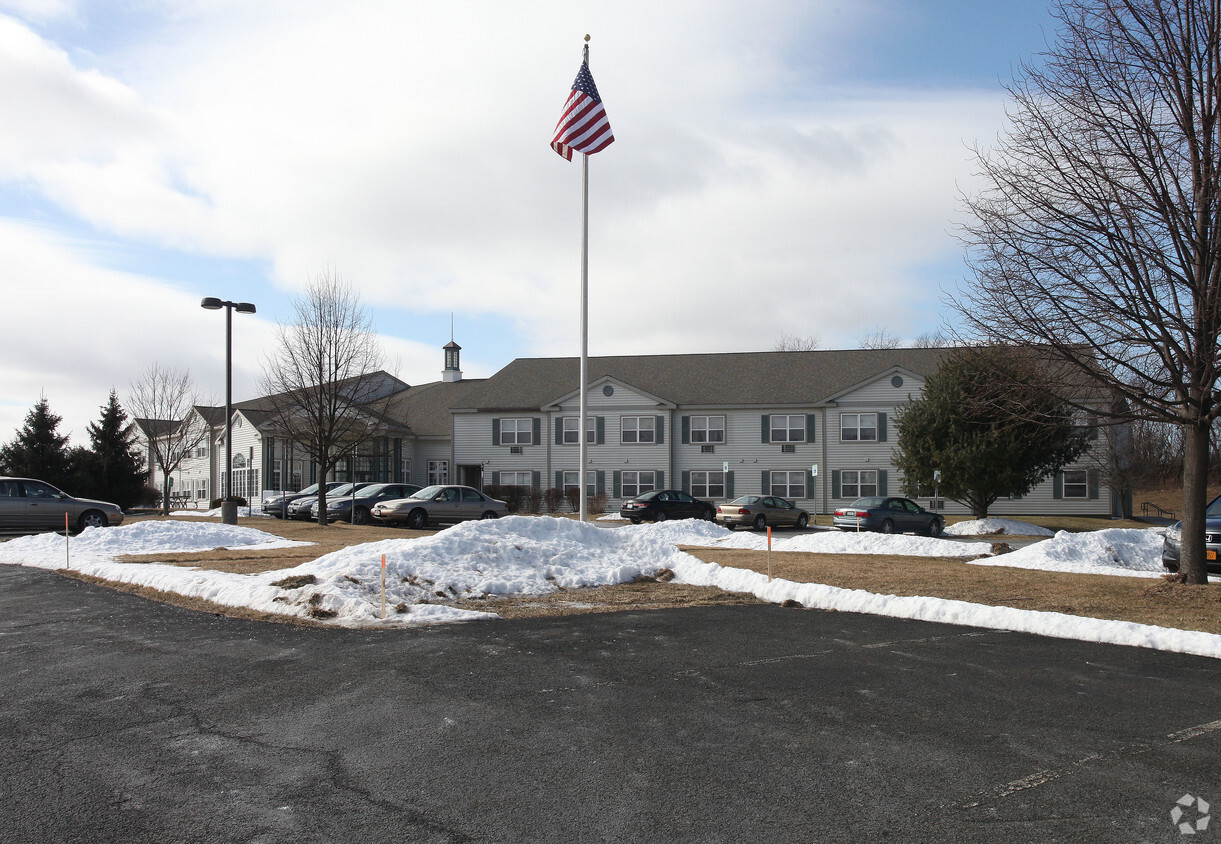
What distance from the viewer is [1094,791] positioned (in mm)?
5008

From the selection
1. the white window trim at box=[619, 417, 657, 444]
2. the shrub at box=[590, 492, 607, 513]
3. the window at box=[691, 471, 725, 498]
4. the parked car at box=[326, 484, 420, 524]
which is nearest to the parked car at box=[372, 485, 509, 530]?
the parked car at box=[326, 484, 420, 524]

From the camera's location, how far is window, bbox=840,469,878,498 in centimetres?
4416

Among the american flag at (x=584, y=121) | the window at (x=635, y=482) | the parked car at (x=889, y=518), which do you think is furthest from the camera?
the window at (x=635, y=482)

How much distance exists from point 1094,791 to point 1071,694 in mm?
2496

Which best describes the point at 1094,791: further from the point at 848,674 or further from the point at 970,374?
the point at 970,374

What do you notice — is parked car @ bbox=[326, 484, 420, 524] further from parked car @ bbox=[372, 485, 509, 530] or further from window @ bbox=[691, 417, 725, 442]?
window @ bbox=[691, 417, 725, 442]

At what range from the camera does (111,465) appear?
40.8m

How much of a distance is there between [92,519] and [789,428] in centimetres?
3083

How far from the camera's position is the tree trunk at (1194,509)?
13.4 m

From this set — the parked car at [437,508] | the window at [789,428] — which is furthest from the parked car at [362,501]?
the window at [789,428]

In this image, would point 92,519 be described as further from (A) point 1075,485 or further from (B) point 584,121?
(A) point 1075,485
